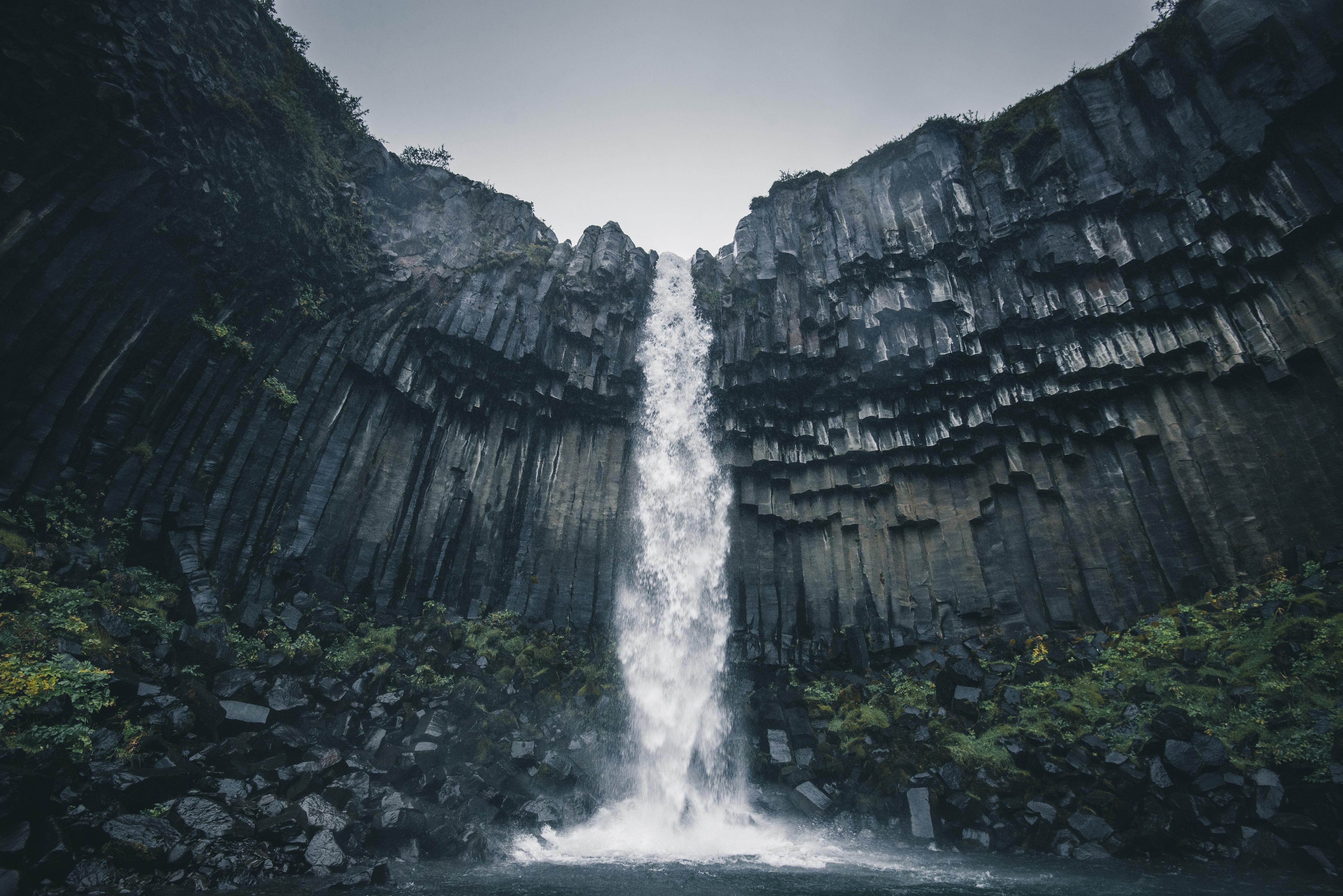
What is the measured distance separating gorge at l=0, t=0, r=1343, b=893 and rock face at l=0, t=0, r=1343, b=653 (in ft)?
0.33

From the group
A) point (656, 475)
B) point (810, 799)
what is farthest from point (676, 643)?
point (810, 799)

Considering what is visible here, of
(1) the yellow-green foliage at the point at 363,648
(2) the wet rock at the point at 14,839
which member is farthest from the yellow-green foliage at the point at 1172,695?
(2) the wet rock at the point at 14,839

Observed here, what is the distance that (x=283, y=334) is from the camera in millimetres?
14578

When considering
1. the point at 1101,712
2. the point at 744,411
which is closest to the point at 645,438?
the point at 744,411

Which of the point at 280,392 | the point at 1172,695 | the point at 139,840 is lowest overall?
the point at 139,840

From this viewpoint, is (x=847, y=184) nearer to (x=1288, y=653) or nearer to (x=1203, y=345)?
(x=1203, y=345)

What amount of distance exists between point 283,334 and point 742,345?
13430 mm

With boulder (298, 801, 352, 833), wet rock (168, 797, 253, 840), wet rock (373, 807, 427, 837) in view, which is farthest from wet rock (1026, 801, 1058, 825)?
wet rock (168, 797, 253, 840)

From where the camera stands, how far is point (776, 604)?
57.0 ft

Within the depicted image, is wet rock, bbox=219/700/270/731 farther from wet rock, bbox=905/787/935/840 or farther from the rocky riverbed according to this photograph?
wet rock, bbox=905/787/935/840

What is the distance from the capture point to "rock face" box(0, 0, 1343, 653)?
1114 centimetres

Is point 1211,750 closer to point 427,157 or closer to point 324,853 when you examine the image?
point 324,853

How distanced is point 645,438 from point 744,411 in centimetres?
365

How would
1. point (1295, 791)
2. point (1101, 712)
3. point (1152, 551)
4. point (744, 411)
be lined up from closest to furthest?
point (1295, 791) < point (1101, 712) < point (1152, 551) < point (744, 411)
